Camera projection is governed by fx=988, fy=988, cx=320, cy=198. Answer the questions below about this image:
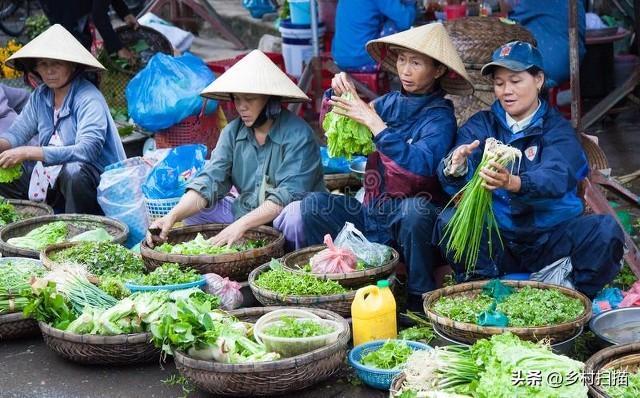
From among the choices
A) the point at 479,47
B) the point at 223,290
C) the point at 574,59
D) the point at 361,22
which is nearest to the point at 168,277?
the point at 223,290

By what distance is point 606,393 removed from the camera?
355 cm

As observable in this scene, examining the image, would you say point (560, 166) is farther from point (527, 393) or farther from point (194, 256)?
point (194, 256)

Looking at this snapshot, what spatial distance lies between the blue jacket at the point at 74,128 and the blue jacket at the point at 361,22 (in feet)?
6.96

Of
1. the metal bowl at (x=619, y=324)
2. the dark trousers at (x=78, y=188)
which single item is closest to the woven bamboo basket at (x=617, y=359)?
the metal bowl at (x=619, y=324)

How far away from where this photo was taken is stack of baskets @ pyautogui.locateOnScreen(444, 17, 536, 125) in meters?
6.16

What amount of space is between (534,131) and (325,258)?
1.21 metres

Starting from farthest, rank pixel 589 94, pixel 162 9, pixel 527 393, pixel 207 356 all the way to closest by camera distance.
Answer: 1. pixel 162 9
2. pixel 589 94
3. pixel 207 356
4. pixel 527 393

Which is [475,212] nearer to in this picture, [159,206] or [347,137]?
[347,137]

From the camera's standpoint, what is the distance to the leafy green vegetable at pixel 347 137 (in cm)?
507

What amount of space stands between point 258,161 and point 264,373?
188 centimetres

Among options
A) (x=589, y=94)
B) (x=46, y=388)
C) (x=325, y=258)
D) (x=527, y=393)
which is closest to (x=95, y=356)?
(x=46, y=388)

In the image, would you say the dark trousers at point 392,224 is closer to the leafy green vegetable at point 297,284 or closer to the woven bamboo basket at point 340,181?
the leafy green vegetable at point 297,284

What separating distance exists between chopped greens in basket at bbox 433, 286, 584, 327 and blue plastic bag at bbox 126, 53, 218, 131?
3.33m

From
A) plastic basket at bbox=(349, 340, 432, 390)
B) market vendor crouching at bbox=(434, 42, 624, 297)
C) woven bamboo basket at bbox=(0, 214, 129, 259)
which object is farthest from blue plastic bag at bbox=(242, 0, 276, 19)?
plastic basket at bbox=(349, 340, 432, 390)
